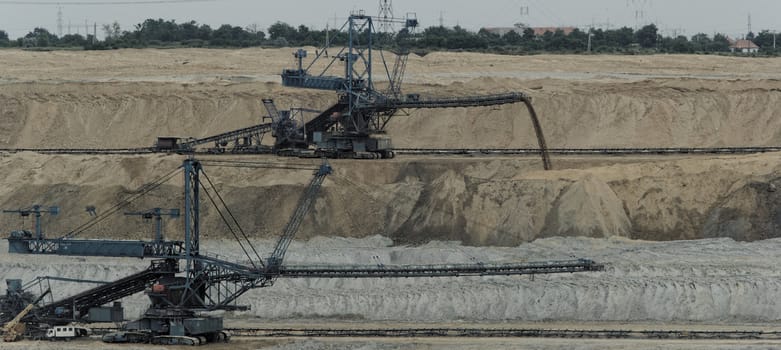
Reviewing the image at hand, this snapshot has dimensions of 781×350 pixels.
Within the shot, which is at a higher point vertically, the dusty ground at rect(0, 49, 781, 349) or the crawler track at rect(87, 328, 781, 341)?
the dusty ground at rect(0, 49, 781, 349)

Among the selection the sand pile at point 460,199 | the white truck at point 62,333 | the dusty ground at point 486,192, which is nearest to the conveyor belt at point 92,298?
the white truck at point 62,333

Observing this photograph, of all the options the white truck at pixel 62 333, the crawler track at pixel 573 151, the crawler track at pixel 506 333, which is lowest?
the white truck at pixel 62 333

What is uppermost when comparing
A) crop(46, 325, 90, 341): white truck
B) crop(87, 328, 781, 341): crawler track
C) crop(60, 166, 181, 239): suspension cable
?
crop(60, 166, 181, 239): suspension cable

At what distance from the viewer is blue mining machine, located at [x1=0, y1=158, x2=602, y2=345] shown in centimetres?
9212

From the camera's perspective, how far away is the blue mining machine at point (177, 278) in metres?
92.1

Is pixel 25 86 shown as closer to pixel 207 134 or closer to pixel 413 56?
pixel 207 134

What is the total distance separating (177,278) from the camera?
92812 millimetres

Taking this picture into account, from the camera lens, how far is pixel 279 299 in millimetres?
100375

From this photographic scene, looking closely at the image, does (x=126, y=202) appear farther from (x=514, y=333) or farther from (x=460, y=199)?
(x=514, y=333)

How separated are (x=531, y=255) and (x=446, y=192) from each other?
387 inches

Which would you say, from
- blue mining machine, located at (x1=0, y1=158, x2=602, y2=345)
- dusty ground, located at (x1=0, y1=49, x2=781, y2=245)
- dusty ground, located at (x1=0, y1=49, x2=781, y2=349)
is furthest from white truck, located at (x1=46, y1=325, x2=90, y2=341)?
dusty ground, located at (x1=0, y1=49, x2=781, y2=245)

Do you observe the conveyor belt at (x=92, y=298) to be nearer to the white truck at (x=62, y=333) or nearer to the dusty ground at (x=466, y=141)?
the white truck at (x=62, y=333)

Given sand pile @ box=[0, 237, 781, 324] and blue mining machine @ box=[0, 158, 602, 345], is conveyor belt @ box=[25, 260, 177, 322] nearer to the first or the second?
blue mining machine @ box=[0, 158, 602, 345]

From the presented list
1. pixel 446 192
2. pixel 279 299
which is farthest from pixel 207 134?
pixel 279 299
